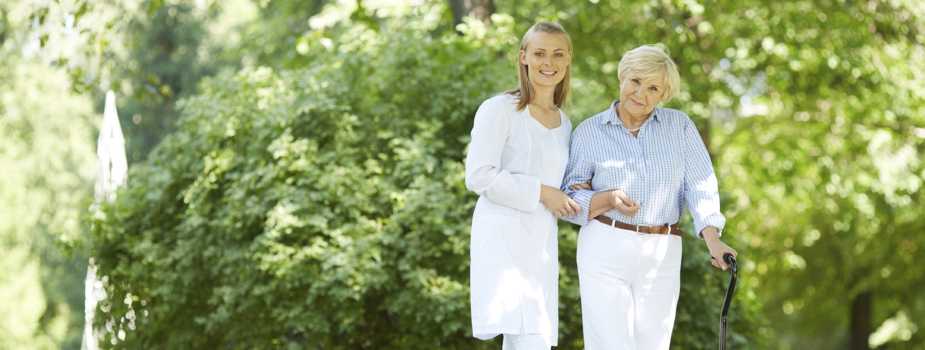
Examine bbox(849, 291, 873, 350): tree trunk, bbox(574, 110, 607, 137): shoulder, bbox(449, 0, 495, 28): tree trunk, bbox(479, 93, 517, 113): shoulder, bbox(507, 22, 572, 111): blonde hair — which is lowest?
bbox(849, 291, 873, 350): tree trunk

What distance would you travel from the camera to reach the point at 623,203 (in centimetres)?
436

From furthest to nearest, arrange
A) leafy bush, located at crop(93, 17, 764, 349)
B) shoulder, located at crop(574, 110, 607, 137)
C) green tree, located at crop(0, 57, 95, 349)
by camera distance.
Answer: green tree, located at crop(0, 57, 95, 349) < leafy bush, located at crop(93, 17, 764, 349) < shoulder, located at crop(574, 110, 607, 137)

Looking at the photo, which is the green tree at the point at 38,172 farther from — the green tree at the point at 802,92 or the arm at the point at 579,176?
the arm at the point at 579,176

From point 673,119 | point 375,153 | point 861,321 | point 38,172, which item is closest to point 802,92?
point 861,321

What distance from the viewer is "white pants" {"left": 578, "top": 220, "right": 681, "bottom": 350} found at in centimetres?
433

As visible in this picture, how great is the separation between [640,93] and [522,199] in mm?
553

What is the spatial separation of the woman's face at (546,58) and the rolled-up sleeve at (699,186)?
51 centimetres

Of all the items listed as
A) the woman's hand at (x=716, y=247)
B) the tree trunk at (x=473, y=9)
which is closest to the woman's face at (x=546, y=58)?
the woman's hand at (x=716, y=247)

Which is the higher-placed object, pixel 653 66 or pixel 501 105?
pixel 653 66

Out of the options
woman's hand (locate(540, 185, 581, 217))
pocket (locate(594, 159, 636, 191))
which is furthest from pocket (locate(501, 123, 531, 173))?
pocket (locate(594, 159, 636, 191))

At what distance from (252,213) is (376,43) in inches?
62.1

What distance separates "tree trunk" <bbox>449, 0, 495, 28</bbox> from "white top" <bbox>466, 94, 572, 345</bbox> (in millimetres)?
5090

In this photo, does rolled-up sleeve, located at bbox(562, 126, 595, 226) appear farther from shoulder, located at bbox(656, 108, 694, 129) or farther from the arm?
shoulder, located at bbox(656, 108, 694, 129)

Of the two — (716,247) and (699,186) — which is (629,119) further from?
(716,247)
